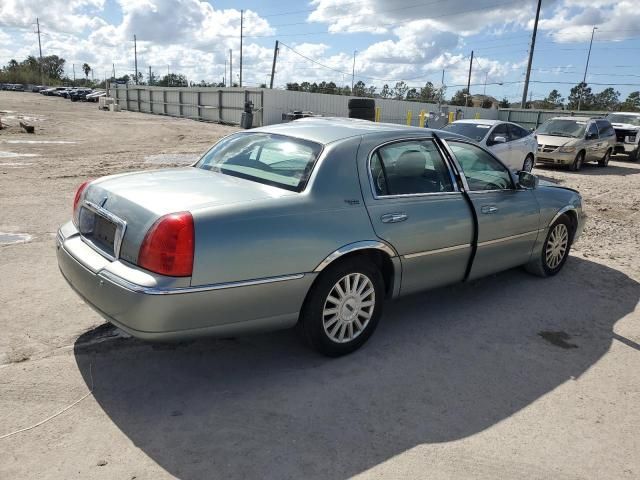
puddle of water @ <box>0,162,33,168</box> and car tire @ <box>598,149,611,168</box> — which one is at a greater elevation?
car tire @ <box>598,149,611,168</box>

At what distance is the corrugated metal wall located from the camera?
100 ft

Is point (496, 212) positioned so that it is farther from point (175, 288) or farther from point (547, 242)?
point (175, 288)

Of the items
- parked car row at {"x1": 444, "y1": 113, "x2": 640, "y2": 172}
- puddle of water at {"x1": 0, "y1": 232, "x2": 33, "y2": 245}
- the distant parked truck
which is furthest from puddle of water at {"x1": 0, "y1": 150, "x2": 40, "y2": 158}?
the distant parked truck

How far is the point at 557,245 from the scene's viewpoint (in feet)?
18.6

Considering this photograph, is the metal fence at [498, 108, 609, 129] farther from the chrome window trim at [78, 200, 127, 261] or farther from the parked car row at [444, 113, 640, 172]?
the chrome window trim at [78, 200, 127, 261]

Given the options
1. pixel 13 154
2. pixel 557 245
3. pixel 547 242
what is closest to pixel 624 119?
pixel 557 245

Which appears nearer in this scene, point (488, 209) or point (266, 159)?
point (266, 159)

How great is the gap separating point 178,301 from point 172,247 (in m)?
0.30

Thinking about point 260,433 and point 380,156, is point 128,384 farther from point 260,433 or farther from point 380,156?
point 380,156

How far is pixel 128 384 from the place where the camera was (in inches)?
128

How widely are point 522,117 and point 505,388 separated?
123 ft

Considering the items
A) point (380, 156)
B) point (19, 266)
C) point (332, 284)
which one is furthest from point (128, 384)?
point (19, 266)

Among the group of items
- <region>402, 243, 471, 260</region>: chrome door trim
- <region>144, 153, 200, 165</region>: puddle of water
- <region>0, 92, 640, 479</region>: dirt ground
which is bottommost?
<region>0, 92, 640, 479</region>: dirt ground

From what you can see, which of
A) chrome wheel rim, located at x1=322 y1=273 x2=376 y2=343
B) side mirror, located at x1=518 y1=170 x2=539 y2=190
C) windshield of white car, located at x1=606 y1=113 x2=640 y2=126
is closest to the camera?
chrome wheel rim, located at x1=322 y1=273 x2=376 y2=343
